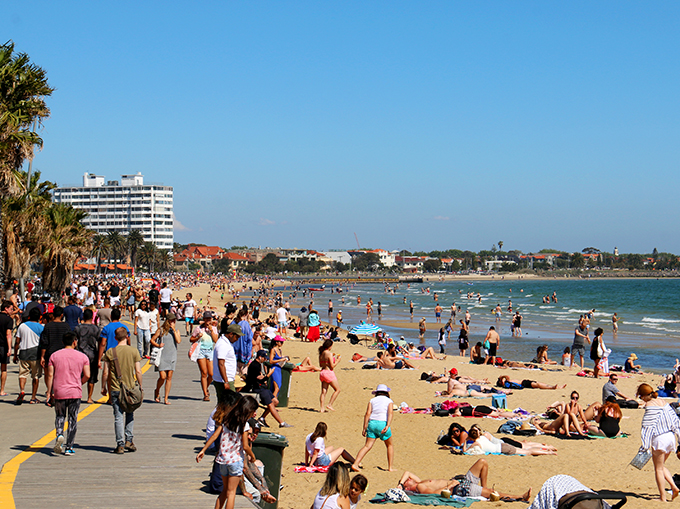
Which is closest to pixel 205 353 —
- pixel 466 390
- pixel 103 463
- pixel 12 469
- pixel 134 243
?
pixel 103 463

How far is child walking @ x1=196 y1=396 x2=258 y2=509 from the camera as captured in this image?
568 centimetres

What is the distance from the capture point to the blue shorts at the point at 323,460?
8.91 meters

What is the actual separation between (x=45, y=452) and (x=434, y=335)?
32.2 m

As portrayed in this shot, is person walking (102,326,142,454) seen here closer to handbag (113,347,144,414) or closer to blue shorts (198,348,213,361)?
handbag (113,347,144,414)

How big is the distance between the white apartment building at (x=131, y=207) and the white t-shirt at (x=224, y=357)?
157 meters

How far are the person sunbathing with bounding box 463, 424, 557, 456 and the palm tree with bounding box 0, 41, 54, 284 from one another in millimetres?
13937

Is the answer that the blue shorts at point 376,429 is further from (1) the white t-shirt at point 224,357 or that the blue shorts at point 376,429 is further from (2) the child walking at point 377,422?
(1) the white t-shirt at point 224,357

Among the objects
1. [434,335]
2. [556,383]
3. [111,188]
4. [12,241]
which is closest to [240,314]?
Answer: [556,383]

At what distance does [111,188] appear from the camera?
162 m

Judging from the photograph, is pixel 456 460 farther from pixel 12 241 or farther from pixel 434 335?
pixel 434 335

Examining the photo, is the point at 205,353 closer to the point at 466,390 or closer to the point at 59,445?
the point at 59,445

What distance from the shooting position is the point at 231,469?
5.71m

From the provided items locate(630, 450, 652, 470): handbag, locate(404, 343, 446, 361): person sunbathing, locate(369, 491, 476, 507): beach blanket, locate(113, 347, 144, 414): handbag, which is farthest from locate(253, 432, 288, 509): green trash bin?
locate(404, 343, 446, 361): person sunbathing

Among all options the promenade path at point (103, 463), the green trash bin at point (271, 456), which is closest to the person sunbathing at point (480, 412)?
the promenade path at point (103, 463)
